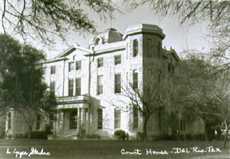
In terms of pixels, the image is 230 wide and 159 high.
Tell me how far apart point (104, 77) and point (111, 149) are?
538 millimetres

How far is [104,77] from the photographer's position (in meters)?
2.49

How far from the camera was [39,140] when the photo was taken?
7.41ft

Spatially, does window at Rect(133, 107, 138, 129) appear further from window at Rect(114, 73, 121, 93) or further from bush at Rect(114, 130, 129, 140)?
window at Rect(114, 73, 121, 93)

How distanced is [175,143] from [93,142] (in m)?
0.67

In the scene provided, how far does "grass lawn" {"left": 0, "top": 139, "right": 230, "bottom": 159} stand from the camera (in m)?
2.23

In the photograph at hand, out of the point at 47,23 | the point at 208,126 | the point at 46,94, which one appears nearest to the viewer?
the point at 47,23

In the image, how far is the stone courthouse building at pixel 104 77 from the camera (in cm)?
237

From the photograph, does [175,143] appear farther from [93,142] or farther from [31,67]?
[31,67]

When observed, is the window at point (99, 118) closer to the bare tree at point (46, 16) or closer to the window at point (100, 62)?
the window at point (100, 62)

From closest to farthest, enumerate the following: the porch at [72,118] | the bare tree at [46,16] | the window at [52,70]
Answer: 1. the bare tree at [46,16]
2. the porch at [72,118]
3. the window at [52,70]

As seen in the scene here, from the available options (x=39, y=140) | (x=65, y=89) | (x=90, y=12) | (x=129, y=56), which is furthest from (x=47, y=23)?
(x=39, y=140)

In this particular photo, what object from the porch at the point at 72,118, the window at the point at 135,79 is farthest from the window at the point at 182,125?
the porch at the point at 72,118

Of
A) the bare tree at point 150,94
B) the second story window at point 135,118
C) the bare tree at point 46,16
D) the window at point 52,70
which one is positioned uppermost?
the bare tree at point 46,16

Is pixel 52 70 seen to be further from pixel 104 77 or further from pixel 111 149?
pixel 111 149
